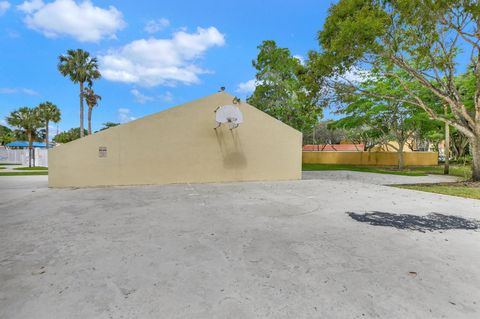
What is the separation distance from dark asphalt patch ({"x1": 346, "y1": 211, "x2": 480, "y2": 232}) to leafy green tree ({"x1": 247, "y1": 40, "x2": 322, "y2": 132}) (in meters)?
15.7

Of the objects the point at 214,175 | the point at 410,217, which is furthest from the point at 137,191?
the point at 410,217

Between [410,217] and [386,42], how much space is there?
755 centimetres

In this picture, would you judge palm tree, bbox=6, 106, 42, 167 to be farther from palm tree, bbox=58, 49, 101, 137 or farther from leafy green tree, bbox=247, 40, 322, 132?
leafy green tree, bbox=247, 40, 322, 132

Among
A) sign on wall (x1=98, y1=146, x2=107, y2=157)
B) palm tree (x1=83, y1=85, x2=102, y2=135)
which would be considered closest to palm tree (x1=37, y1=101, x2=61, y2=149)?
palm tree (x1=83, y1=85, x2=102, y2=135)

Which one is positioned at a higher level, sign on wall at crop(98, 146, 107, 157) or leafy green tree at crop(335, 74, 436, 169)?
leafy green tree at crop(335, 74, 436, 169)

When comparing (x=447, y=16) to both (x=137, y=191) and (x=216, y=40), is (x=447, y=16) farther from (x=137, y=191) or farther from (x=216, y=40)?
(x=137, y=191)

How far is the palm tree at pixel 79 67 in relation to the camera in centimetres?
2358

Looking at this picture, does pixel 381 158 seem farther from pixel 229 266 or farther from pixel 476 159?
pixel 229 266

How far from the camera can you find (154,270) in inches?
116

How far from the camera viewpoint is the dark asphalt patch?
190 inches

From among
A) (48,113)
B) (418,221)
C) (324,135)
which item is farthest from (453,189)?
(324,135)

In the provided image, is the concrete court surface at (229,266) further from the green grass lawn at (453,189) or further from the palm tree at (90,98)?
the palm tree at (90,98)

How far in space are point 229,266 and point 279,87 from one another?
19.7m

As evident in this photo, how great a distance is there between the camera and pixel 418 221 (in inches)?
205
